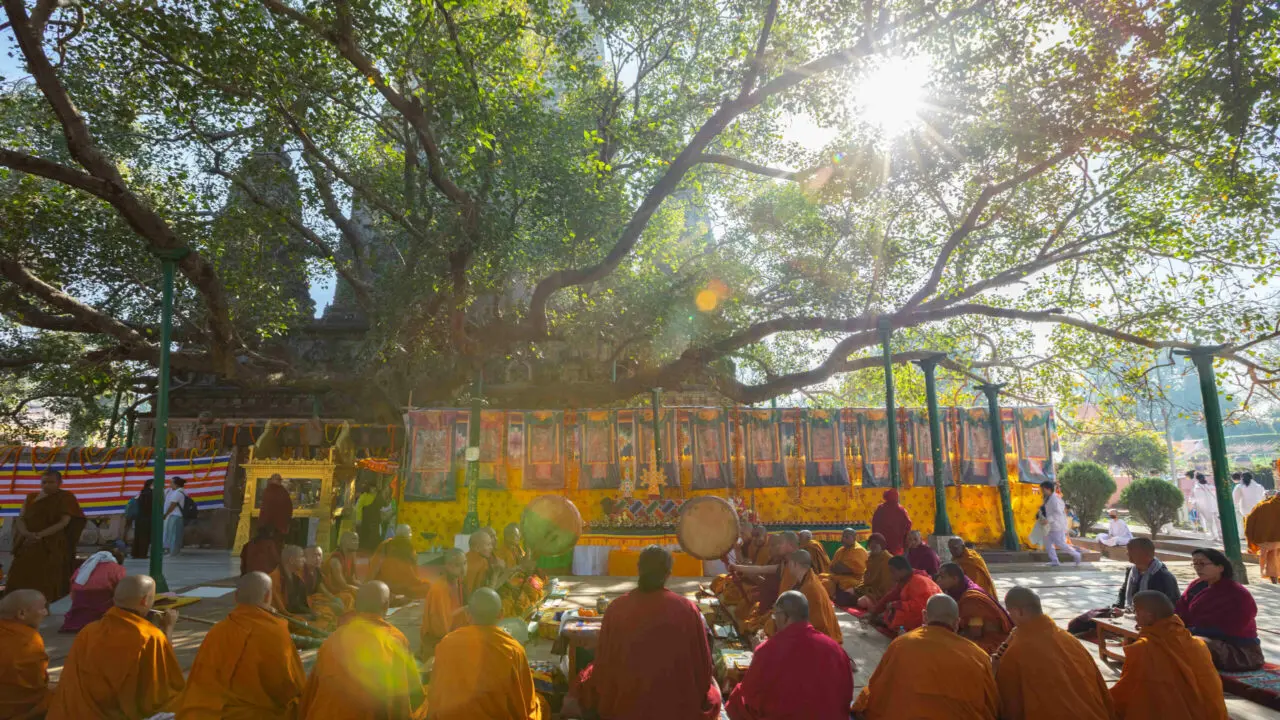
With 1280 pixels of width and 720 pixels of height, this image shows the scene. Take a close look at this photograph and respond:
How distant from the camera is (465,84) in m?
10.4

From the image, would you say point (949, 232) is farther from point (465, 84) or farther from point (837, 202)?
point (465, 84)

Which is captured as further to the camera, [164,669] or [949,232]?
[949,232]

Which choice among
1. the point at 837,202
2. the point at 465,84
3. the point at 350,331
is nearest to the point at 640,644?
the point at 465,84

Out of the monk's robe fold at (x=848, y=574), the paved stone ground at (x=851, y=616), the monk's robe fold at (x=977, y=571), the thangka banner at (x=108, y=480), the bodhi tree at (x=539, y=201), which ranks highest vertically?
the bodhi tree at (x=539, y=201)

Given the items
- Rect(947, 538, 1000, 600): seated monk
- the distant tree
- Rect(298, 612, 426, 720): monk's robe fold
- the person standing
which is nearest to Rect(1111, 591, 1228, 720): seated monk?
Rect(947, 538, 1000, 600): seated monk

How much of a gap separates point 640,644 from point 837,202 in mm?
11868

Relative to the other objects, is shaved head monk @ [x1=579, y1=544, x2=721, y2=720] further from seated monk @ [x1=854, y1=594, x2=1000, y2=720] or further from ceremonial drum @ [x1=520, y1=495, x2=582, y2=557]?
ceremonial drum @ [x1=520, y1=495, x2=582, y2=557]

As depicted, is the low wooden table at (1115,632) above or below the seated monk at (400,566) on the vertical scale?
below

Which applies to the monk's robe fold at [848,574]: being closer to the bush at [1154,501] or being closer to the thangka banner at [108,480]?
the bush at [1154,501]

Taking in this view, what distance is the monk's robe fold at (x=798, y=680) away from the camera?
3.95m

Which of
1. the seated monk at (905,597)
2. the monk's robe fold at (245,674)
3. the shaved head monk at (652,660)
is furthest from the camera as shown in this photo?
the seated monk at (905,597)

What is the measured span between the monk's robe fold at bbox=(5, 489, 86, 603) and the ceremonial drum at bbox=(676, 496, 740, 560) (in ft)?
24.8

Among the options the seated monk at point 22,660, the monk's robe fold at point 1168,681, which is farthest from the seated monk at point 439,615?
the monk's robe fold at point 1168,681

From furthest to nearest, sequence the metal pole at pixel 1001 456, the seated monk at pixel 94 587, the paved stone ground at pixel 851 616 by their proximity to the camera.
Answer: the metal pole at pixel 1001 456 < the seated monk at pixel 94 587 < the paved stone ground at pixel 851 616
